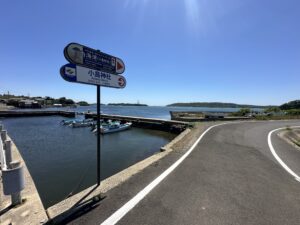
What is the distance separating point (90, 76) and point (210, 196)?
3663 millimetres

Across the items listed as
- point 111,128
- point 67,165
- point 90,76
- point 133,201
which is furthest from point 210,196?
point 111,128

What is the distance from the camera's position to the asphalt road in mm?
3260

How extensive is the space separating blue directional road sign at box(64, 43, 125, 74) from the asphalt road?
2.83 metres

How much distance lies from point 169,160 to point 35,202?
4344 millimetres

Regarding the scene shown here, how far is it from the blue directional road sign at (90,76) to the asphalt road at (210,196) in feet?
8.12

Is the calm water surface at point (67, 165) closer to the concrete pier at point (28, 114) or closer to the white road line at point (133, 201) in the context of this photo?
the white road line at point (133, 201)

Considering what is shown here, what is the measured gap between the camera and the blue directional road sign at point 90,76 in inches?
146

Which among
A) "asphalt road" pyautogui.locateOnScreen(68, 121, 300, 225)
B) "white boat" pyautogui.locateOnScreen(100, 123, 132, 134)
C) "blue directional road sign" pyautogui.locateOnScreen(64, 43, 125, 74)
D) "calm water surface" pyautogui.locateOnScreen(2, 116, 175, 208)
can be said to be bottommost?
"calm water surface" pyautogui.locateOnScreen(2, 116, 175, 208)

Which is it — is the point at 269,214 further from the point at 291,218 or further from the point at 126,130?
the point at 126,130

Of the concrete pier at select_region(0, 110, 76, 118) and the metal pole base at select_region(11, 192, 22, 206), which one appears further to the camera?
the concrete pier at select_region(0, 110, 76, 118)

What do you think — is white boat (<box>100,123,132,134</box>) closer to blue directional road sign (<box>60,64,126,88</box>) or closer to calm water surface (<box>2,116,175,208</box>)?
calm water surface (<box>2,116,175,208</box>)

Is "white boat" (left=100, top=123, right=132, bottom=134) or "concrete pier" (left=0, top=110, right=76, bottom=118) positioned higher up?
"concrete pier" (left=0, top=110, right=76, bottom=118)

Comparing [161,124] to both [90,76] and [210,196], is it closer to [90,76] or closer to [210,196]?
[210,196]

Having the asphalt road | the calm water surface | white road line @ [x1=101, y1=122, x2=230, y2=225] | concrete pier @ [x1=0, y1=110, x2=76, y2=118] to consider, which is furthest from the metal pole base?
concrete pier @ [x1=0, y1=110, x2=76, y2=118]
